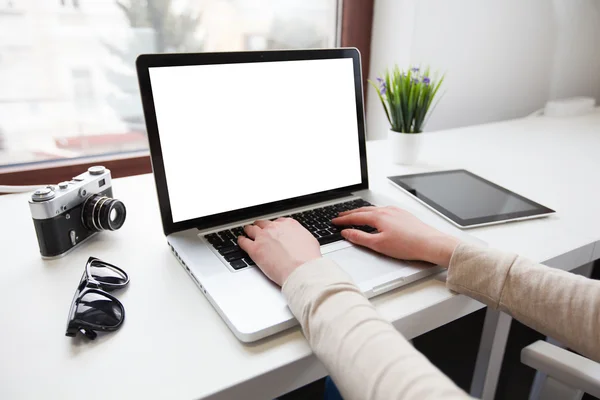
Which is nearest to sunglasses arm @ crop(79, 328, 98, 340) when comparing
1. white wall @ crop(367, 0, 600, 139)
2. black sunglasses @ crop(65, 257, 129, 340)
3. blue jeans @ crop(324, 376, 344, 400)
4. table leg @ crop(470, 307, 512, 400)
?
black sunglasses @ crop(65, 257, 129, 340)

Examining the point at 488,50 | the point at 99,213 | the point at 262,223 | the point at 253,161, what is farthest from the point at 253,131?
the point at 488,50

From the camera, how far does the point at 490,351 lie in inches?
32.8

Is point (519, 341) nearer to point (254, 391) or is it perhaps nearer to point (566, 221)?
point (566, 221)

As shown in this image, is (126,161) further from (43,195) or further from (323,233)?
(323,233)

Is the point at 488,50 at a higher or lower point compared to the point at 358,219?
higher

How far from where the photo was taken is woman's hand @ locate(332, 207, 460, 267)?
2.03ft

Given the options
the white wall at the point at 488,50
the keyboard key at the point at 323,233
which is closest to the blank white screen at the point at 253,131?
the keyboard key at the point at 323,233

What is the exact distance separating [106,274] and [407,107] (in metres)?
0.73

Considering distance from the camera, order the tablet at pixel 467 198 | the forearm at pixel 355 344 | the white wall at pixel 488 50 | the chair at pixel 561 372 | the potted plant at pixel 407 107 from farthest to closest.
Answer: the white wall at pixel 488 50 < the potted plant at pixel 407 107 < the tablet at pixel 467 198 < the chair at pixel 561 372 < the forearm at pixel 355 344

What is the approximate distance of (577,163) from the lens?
3.72 feet

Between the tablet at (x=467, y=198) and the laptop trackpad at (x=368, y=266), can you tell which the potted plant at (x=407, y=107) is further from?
the laptop trackpad at (x=368, y=266)

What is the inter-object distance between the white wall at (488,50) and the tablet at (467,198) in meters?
0.60

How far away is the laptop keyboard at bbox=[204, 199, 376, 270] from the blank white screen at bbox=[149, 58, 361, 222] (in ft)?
0.14

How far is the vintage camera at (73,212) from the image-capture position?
0.63 meters
